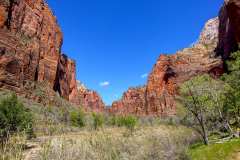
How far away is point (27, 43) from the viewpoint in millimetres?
67062

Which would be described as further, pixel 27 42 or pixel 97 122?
pixel 27 42

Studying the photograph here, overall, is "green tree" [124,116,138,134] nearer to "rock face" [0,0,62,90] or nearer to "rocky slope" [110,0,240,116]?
"rock face" [0,0,62,90]

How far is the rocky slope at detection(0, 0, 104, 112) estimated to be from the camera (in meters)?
55.7

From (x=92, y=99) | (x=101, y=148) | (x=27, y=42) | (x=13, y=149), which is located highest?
(x=92, y=99)

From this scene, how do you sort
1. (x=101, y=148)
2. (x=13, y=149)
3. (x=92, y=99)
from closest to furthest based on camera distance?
(x=13, y=149) < (x=101, y=148) < (x=92, y=99)

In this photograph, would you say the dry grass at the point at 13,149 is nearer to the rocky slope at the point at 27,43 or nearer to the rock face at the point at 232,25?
the rocky slope at the point at 27,43

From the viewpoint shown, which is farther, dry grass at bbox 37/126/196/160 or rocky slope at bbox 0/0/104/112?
rocky slope at bbox 0/0/104/112

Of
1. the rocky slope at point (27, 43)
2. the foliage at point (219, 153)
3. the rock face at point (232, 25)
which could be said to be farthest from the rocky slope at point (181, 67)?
the foliage at point (219, 153)

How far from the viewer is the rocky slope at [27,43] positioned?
2194 inches

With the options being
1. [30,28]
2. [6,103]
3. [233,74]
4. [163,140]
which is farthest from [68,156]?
[30,28]

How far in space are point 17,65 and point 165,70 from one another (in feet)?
195

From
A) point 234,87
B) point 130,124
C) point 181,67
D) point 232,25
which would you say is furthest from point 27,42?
point 234,87

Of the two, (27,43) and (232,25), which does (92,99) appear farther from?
(232,25)

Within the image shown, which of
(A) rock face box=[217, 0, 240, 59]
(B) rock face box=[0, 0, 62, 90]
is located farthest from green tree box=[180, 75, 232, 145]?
(B) rock face box=[0, 0, 62, 90]
